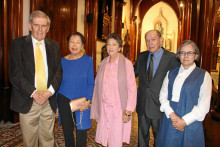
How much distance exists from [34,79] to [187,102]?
4.95 ft

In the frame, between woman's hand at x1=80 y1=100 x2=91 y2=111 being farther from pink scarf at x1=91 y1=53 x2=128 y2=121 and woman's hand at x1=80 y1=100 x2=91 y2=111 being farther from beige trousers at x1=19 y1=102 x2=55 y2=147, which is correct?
beige trousers at x1=19 y1=102 x2=55 y2=147

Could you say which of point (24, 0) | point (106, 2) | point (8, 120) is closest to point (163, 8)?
point (106, 2)

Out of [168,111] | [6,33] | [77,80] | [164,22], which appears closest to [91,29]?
[6,33]

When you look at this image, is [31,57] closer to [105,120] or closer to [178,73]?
→ [105,120]

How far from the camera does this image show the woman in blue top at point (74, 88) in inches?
82.3

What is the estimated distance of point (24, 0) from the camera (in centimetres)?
358

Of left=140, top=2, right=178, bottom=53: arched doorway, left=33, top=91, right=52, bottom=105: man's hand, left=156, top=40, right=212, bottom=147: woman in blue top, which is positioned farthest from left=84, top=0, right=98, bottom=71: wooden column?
left=140, top=2, right=178, bottom=53: arched doorway

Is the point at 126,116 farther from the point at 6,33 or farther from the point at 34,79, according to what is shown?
the point at 6,33

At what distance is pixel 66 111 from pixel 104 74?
610 mm

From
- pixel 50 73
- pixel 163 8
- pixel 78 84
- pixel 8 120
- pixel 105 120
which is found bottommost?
pixel 8 120

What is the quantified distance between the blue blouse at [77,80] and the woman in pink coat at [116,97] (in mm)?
185

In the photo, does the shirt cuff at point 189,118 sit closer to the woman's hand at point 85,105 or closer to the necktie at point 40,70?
the woman's hand at point 85,105

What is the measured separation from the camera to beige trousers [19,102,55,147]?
6.10 ft

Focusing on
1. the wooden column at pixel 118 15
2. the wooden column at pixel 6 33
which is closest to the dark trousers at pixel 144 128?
the wooden column at pixel 6 33
